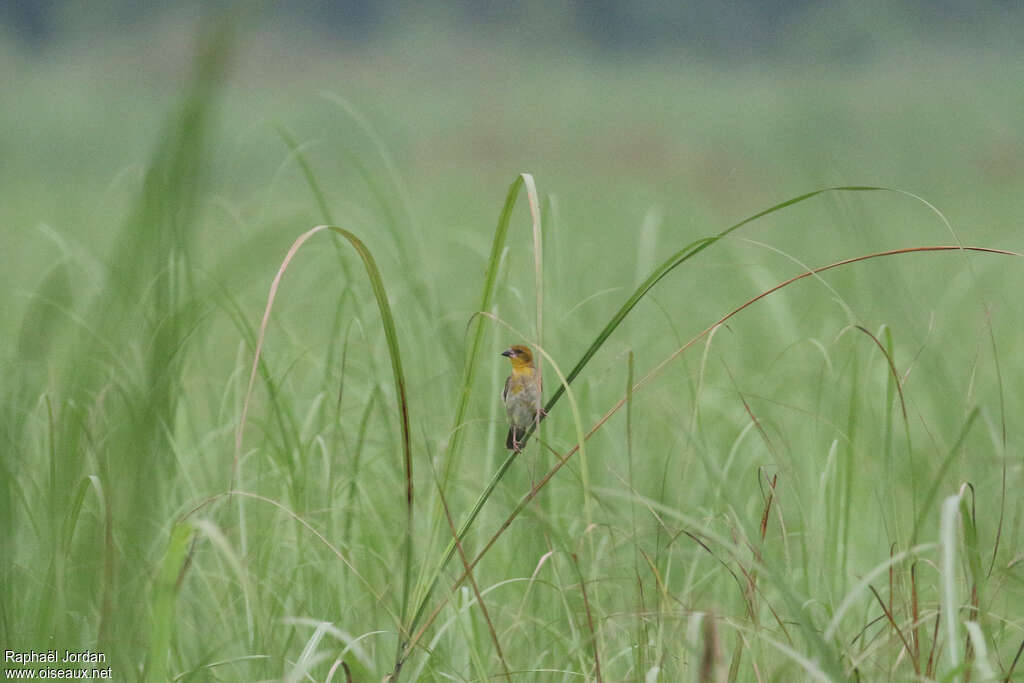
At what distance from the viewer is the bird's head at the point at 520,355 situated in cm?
195

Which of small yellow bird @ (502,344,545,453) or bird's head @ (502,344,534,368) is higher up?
bird's head @ (502,344,534,368)

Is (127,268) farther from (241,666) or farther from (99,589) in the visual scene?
(241,666)

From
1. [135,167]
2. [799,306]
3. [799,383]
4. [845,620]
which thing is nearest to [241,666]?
[845,620]

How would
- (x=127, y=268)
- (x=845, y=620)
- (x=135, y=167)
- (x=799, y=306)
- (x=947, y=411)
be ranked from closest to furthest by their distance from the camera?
(x=127, y=268), (x=845, y=620), (x=947, y=411), (x=135, y=167), (x=799, y=306)

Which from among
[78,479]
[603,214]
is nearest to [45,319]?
[78,479]

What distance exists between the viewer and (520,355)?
201 centimetres

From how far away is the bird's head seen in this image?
6.40ft

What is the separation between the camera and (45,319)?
3.63 ft

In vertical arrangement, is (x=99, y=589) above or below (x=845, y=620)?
above

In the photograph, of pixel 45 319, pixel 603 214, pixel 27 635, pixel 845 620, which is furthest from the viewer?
pixel 603 214

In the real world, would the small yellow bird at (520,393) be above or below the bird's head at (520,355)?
below

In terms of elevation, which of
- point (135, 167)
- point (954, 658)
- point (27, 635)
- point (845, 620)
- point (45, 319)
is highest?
point (135, 167)

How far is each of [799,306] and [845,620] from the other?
2495 mm

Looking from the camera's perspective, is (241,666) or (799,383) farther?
(799,383)
